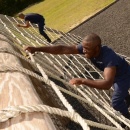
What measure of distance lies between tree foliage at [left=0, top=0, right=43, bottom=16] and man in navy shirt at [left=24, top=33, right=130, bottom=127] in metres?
16.2

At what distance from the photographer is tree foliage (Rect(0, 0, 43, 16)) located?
18.2 meters

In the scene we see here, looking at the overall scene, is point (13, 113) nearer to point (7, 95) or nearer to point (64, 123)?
point (7, 95)

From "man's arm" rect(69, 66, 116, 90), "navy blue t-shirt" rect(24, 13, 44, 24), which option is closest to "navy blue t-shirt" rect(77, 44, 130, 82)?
"man's arm" rect(69, 66, 116, 90)

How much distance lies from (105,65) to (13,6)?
55.8ft

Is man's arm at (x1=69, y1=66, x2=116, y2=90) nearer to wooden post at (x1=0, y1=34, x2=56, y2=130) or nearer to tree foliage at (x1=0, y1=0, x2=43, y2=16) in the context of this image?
wooden post at (x1=0, y1=34, x2=56, y2=130)

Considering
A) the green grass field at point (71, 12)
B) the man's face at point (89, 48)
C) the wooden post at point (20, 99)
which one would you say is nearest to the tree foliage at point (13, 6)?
the green grass field at point (71, 12)

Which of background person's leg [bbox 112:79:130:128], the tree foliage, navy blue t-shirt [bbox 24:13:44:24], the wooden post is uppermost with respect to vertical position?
the wooden post

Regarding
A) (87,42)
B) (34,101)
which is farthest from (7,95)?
(87,42)

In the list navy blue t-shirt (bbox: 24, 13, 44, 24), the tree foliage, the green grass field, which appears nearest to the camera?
navy blue t-shirt (bbox: 24, 13, 44, 24)

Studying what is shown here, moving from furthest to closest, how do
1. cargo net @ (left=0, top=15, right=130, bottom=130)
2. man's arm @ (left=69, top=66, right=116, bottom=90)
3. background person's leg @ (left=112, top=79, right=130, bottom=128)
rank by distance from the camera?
background person's leg @ (left=112, top=79, right=130, bottom=128) → man's arm @ (left=69, top=66, right=116, bottom=90) → cargo net @ (left=0, top=15, right=130, bottom=130)

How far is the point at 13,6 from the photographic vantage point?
60.8 ft

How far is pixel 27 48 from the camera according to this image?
263 centimetres

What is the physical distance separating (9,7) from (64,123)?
16.1 metres

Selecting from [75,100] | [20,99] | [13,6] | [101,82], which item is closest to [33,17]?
[75,100]
